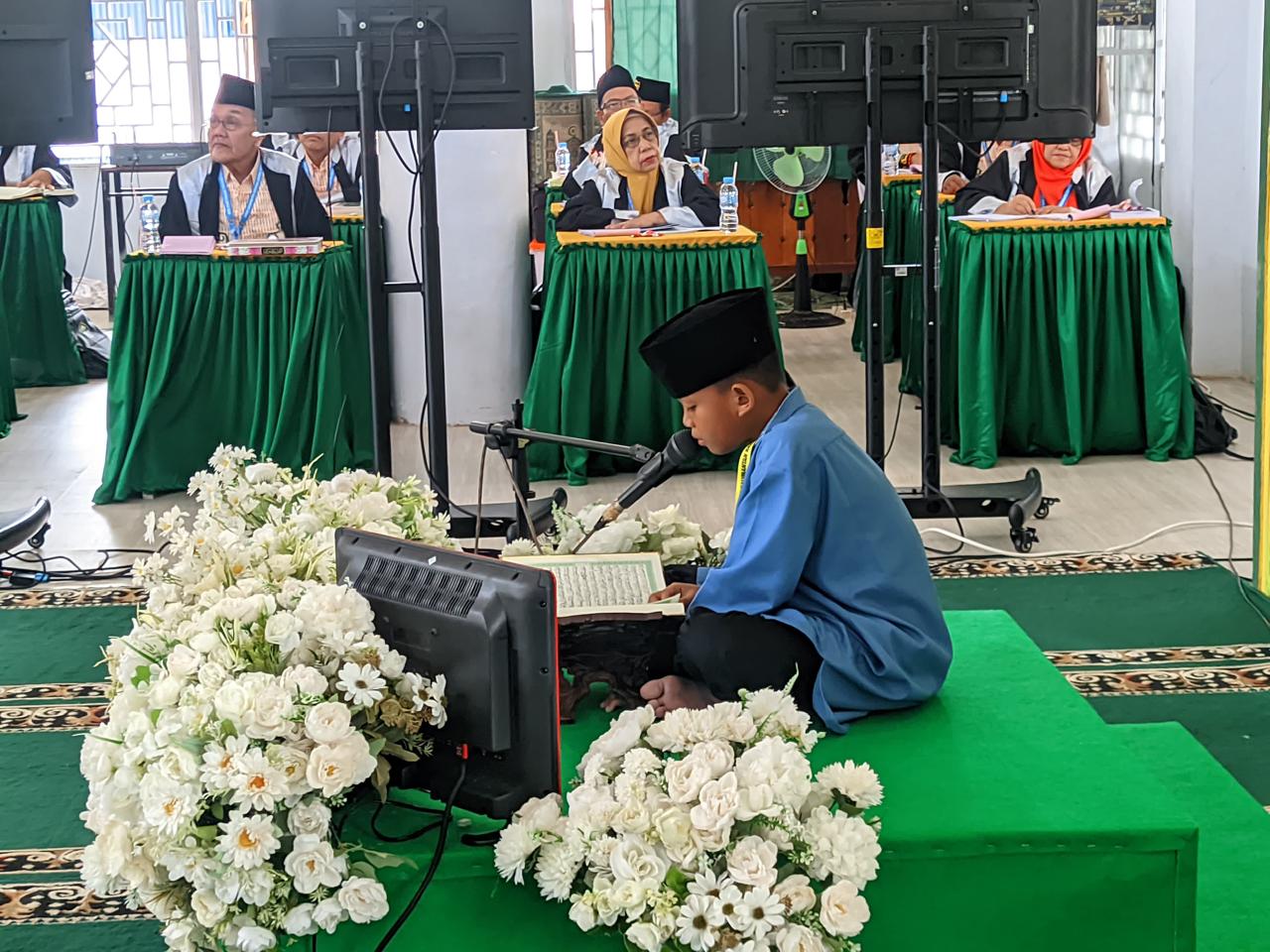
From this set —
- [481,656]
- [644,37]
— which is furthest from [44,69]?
[644,37]

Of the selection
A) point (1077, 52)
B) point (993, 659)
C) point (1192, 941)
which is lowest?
point (1192, 941)

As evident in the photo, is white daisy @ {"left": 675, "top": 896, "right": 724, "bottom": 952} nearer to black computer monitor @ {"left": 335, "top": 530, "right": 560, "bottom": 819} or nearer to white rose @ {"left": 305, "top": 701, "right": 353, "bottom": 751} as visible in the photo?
black computer monitor @ {"left": 335, "top": 530, "right": 560, "bottom": 819}

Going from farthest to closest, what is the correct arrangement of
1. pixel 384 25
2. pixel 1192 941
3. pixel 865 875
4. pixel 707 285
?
pixel 707 285, pixel 384 25, pixel 1192 941, pixel 865 875

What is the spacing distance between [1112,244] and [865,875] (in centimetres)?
450

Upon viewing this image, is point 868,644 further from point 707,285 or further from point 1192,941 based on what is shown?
point 707,285

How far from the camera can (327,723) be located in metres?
1.88

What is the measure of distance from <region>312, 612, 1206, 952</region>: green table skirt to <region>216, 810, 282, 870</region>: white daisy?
0.66 ft

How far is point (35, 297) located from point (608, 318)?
11.8 ft

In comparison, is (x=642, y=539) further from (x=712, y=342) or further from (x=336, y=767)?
(x=336, y=767)

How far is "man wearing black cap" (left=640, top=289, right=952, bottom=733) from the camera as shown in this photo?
2.46 m

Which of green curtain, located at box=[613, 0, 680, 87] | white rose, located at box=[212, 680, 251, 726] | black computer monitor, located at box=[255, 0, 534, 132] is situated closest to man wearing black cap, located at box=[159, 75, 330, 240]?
black computer monitor, located at box=[255, 0, 534, 132]

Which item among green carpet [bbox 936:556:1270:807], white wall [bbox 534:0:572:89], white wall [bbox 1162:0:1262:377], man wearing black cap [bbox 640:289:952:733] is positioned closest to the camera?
man wearing black cap [bbox 640:289:952:733]

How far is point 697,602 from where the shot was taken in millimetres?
2553

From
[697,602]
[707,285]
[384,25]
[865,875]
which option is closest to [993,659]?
[697,602]
